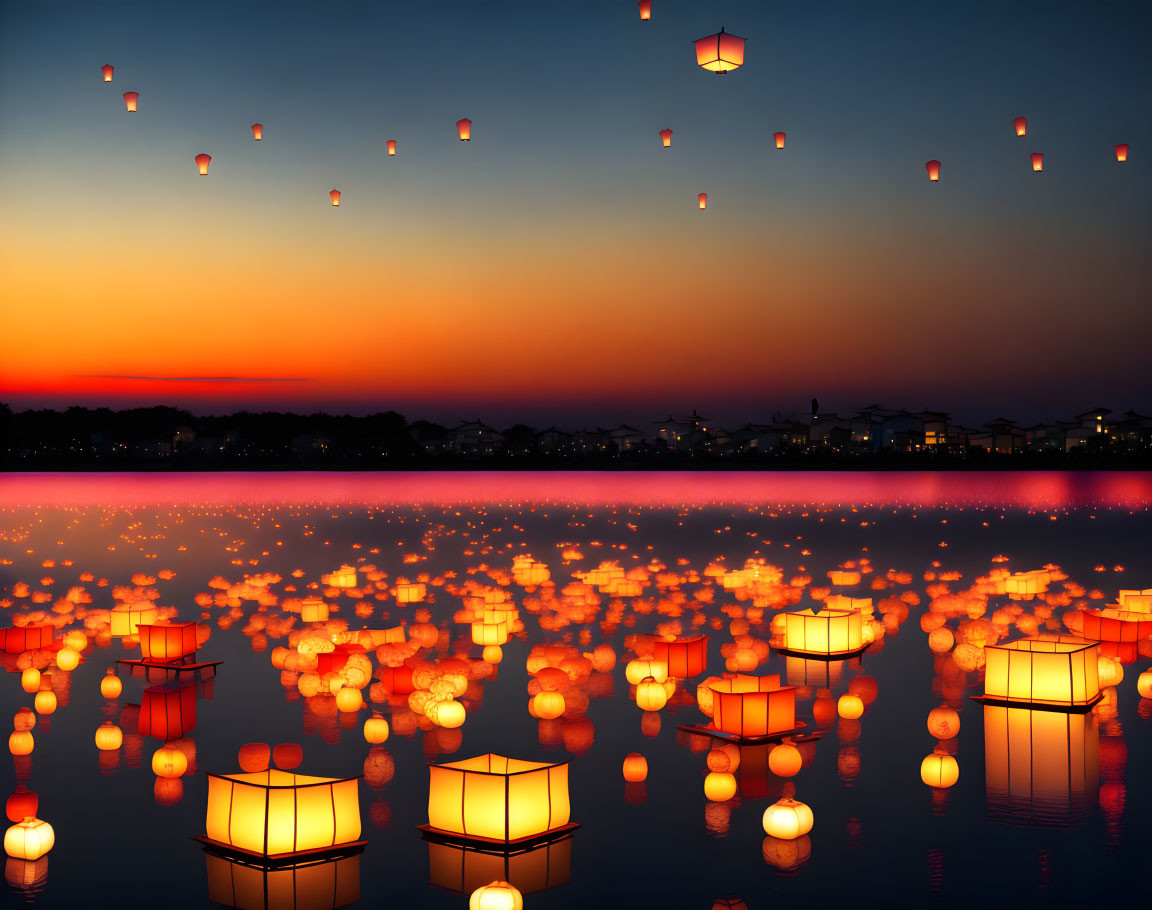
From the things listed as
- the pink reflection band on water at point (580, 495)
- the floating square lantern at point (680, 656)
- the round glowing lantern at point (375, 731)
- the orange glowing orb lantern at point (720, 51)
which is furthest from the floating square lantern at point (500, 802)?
the pink reflection band on water at point (580, 495)

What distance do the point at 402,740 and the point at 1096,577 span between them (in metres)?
20.6

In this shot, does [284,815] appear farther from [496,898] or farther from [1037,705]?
[1037,705]

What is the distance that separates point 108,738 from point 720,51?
10.3 metres

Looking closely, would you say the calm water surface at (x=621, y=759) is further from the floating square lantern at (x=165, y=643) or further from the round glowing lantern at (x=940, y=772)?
the floating square lantern at (x=165, y=643)

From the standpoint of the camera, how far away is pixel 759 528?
4019cm

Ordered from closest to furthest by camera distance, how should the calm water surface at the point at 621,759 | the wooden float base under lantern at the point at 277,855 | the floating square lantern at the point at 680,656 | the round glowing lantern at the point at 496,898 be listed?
the round glowing lantern at the point at 496,898 → the wooden float base under lantern at the point at 277,855 → the calm water surface at the point at 621,759 → the floating square lantern at the point at 680,656

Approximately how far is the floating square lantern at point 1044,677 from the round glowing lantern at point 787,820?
4.09 metres

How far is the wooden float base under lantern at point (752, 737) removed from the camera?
9.68 m

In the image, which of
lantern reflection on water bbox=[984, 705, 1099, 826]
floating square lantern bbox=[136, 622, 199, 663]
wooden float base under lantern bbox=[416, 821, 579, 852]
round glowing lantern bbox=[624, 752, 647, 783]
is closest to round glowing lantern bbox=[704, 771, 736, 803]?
round glowing lantern bbox=[624, 752, 647, 783]

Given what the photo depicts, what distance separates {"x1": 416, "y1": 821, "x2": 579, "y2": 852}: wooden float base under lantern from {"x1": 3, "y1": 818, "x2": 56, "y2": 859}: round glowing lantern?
236cm

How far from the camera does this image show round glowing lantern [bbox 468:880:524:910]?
6.15 metres

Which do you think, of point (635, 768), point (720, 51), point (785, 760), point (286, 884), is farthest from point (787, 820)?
point (720, 51)

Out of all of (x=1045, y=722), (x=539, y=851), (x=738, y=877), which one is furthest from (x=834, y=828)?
(x=1045, y=722)

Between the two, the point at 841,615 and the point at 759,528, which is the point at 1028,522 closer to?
the point at 759,528
